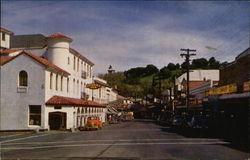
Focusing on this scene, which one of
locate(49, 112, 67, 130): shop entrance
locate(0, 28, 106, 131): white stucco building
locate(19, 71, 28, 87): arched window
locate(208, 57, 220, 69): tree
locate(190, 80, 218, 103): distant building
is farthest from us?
locate(208, 57, 220, 69): tree

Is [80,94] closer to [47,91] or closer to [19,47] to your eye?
[19,47]

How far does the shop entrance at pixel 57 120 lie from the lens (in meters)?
37.3

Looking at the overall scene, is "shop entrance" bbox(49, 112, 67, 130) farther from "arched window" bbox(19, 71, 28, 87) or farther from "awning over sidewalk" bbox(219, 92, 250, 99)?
"awning over sidewalk" bbox(219, 92, 250, 99)

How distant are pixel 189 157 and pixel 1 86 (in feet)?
84.8

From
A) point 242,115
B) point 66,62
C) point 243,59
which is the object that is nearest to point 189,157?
point 242,115

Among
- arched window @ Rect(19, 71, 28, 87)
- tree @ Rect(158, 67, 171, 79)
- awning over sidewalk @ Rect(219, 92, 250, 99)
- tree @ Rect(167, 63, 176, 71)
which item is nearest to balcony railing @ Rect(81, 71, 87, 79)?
arched window @ Rect(19, 71, 28, 87)

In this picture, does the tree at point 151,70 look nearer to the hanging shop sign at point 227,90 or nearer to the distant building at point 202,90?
the distant building at point 202,90

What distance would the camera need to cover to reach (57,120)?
38.0 m

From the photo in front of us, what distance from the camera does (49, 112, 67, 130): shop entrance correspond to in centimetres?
3728

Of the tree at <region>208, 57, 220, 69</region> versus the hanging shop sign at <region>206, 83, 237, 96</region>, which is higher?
the tree at <region>208, 57, 220, 69</region>

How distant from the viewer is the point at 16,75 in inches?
1353

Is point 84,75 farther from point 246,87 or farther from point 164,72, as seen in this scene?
point 164,72

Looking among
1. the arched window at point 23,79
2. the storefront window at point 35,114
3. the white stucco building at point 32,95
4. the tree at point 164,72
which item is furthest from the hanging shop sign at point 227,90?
the tree at point 164,72

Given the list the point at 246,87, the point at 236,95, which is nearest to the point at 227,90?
the point at 236,95
